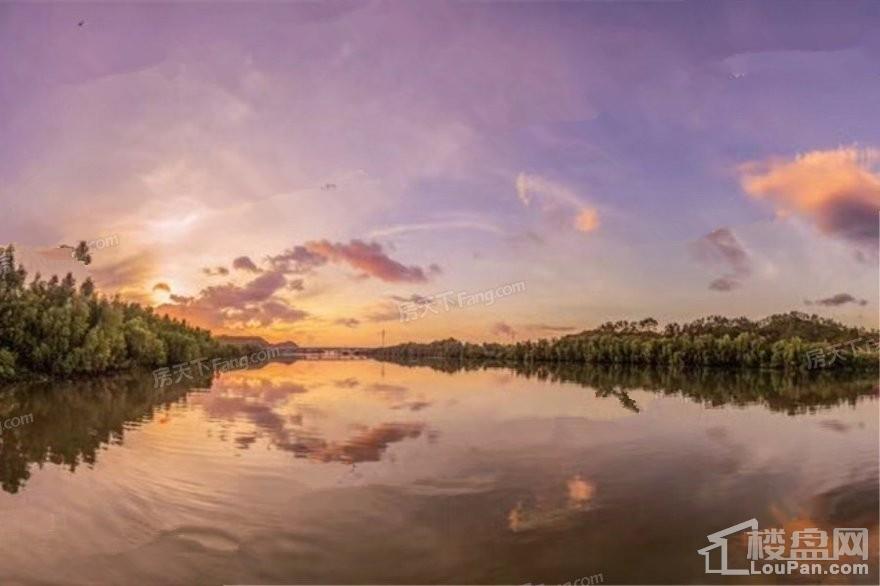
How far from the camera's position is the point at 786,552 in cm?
1018

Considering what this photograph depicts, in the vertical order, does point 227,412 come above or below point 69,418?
above

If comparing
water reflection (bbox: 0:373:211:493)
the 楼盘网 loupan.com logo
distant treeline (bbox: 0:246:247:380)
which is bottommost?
water reflection (bbox: 0:373:211:493)

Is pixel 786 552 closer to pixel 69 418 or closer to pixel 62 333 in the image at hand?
pixel 69 418

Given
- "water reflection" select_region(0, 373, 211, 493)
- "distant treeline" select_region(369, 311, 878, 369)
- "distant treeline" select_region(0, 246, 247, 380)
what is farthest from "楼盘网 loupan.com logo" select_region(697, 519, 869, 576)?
"distant treeline" select_region(369, 311, 878, 369)

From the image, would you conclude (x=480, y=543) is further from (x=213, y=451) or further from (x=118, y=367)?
(x=118, y=367)

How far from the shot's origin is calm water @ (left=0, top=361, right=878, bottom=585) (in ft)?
31.1

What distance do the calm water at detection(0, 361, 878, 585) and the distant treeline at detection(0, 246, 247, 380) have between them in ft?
98.5

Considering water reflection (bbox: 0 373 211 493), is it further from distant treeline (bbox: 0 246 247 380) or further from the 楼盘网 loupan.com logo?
the 楼盘网 loupan.com logo

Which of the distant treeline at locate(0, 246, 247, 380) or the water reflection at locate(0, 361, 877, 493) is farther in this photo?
the distant treeline at locate(0, 246, 247, 380)

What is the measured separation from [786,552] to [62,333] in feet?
194

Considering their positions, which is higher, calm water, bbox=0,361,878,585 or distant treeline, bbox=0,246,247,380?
distant treeline, bbox=0,246,247,380

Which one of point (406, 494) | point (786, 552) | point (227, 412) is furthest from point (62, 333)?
point (786, 552)

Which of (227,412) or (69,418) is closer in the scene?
(69,418)

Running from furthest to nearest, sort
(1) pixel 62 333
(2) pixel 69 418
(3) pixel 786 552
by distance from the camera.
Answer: (1) pixel 62 333 → (2) pixel 69 418 → (3) pixel 786 552
